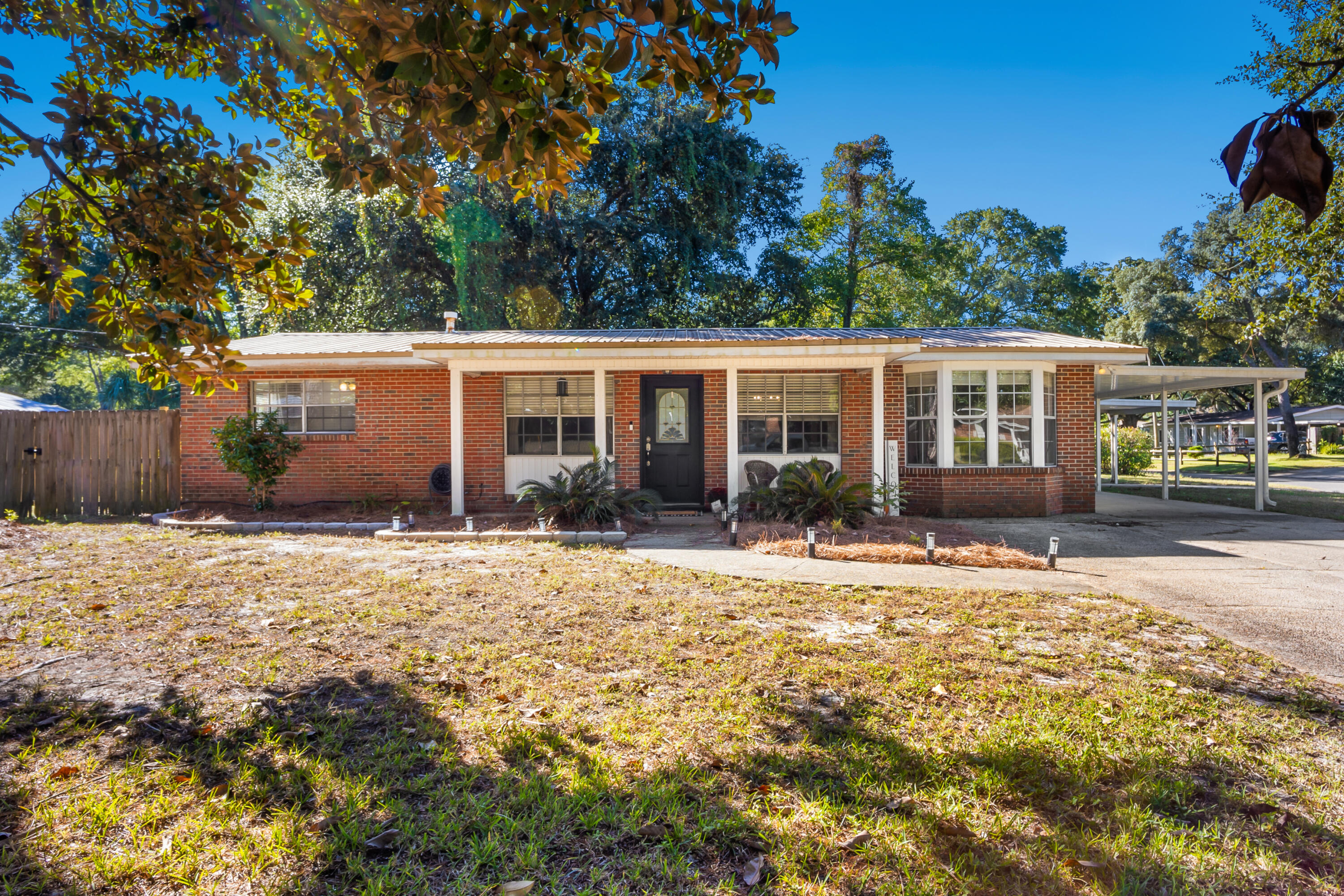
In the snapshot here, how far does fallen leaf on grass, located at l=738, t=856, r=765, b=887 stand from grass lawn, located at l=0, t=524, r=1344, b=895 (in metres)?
0.02

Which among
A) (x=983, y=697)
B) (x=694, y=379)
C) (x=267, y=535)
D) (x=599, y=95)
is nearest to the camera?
(x=599, y=95)

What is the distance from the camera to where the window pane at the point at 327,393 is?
11844 millimetres

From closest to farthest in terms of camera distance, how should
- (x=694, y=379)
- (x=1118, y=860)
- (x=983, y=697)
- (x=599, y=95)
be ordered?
(x=1118, y=860) → (x=599, y=95) → (x=983, y=697) → (x=694, y=379)

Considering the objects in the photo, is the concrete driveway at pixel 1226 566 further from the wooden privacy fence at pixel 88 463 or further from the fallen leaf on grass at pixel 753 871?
the wooden privacy fence at pixel 88 463

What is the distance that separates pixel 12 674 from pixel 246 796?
7.40ft

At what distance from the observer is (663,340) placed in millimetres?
10234

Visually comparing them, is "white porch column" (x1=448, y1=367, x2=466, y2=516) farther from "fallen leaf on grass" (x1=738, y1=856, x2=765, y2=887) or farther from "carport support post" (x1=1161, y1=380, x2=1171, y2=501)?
"carport support post" (x1=1161, y1=380, x2=1171, y2=501)

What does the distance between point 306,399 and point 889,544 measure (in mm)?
9949

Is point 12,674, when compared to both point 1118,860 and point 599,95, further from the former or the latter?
point 1118,860

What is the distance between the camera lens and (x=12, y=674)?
141 inches

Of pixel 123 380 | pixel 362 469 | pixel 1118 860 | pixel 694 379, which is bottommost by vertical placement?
pixel 1118 860

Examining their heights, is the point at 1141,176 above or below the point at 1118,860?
above

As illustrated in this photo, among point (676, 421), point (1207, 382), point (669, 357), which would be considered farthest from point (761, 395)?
point (1207, 382)

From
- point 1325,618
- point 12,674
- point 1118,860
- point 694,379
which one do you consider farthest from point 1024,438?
point 12,674
